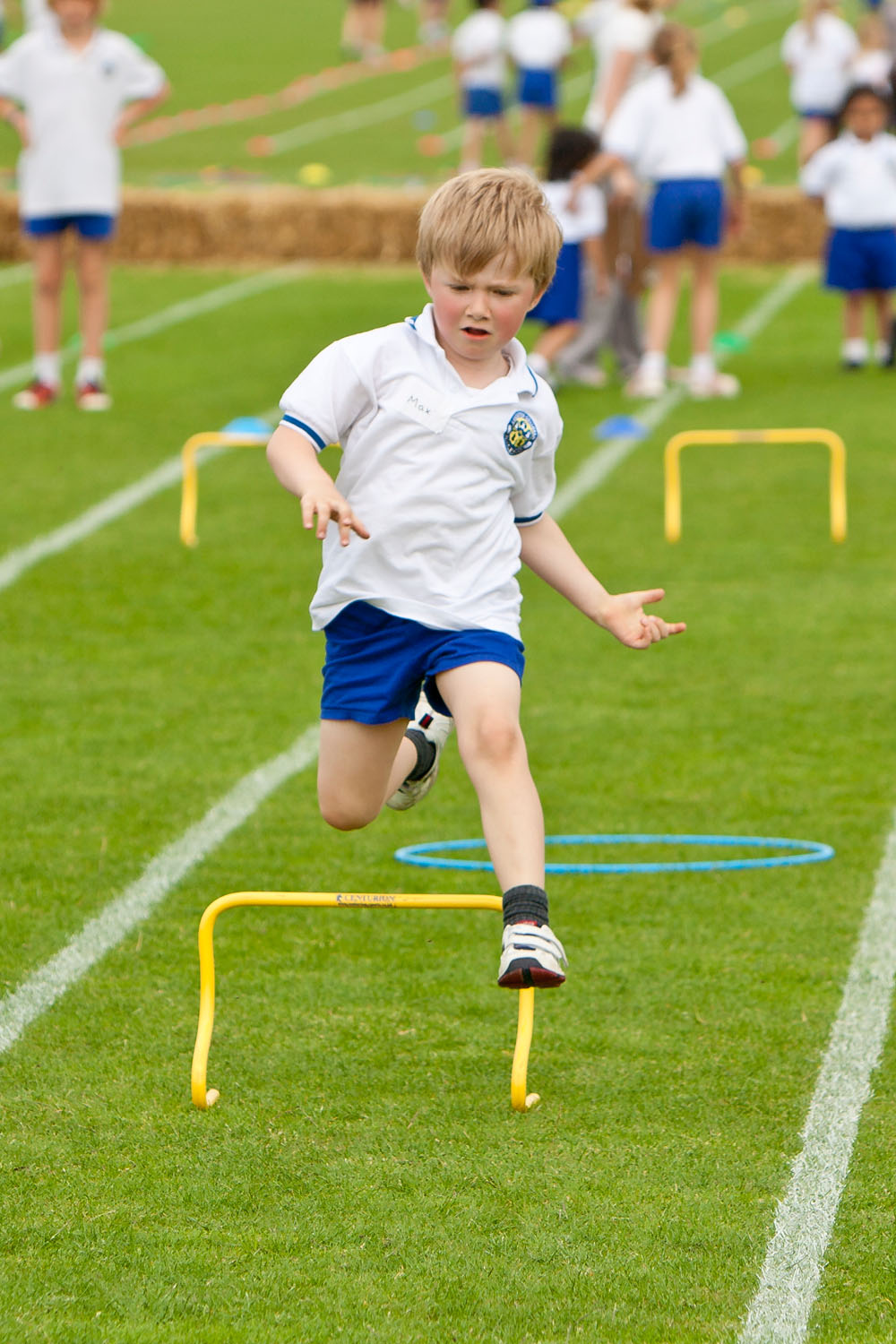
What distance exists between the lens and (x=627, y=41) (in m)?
14.9

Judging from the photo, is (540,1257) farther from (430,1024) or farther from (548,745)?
(548,745)

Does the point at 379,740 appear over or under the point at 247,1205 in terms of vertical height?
over

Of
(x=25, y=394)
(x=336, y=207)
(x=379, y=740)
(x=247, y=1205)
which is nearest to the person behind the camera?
(x=247, y=1205)

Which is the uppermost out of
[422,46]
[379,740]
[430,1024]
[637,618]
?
[637,618]

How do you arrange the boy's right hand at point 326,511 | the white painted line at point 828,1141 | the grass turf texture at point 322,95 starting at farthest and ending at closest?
the grass turf texture at point 322,95 < the boy's right hand at point 326,511 < the white painted line at point 828,1141

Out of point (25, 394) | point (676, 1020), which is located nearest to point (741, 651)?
point (676, 1020)

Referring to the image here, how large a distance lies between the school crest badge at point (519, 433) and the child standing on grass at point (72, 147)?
28.1 ft

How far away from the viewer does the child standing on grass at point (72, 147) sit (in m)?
12.6

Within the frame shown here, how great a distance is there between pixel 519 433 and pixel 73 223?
896 centimetres

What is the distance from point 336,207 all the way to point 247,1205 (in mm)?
16806

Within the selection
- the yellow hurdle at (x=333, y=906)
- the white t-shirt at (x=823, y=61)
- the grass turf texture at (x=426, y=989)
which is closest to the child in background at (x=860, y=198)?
the grass turf texture at (x=426, y=989)

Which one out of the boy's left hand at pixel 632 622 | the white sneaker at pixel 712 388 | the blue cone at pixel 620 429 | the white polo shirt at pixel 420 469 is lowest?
the white sneaker at pixel 712 388

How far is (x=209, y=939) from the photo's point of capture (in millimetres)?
4352

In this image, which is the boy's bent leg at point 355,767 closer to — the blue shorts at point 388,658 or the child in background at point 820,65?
the blue shorts at point 388,658
